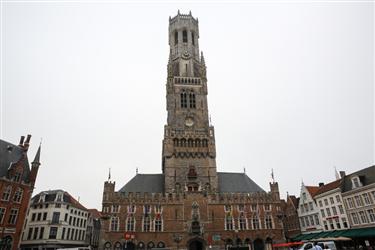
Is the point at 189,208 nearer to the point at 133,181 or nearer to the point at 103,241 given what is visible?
the point at 133,181

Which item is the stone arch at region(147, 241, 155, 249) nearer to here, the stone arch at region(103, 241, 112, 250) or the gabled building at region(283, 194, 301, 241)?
the stone arch at region(103, 241, 112, 250)

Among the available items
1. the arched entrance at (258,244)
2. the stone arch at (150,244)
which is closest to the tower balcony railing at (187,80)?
the stone arch at (150,244)

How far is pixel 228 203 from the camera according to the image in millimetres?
45594

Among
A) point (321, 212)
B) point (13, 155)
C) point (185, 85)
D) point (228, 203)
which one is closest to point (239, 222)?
point (228, 203)

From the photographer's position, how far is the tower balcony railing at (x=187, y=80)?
183ft

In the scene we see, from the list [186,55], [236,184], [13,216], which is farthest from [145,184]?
[186,55]

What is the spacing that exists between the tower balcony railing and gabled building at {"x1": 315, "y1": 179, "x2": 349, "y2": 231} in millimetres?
32596

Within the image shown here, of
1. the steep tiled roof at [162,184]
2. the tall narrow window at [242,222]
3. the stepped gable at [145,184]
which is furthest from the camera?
the steep tiled roof at [162,184]

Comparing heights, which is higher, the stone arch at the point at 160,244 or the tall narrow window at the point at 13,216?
the tall narrow window at the point at 13,216

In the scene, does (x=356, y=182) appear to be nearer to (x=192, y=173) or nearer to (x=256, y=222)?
(x=256, y=222)

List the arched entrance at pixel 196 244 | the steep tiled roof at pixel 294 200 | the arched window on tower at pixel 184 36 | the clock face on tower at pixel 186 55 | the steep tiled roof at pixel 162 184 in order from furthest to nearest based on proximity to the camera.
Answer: the arched window on tower at pixel 184 36, the clock face on tower at pixel 186 55, the steep tiled roof at pixel 294 200, the steep tiled roof at pixel 162 184, the arched entrance at pixel 196 244

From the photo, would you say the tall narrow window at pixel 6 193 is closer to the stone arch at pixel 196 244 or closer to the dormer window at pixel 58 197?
the dormer window at pixel 58 197

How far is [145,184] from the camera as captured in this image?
4741 centimetres

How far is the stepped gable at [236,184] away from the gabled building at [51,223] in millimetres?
31828
